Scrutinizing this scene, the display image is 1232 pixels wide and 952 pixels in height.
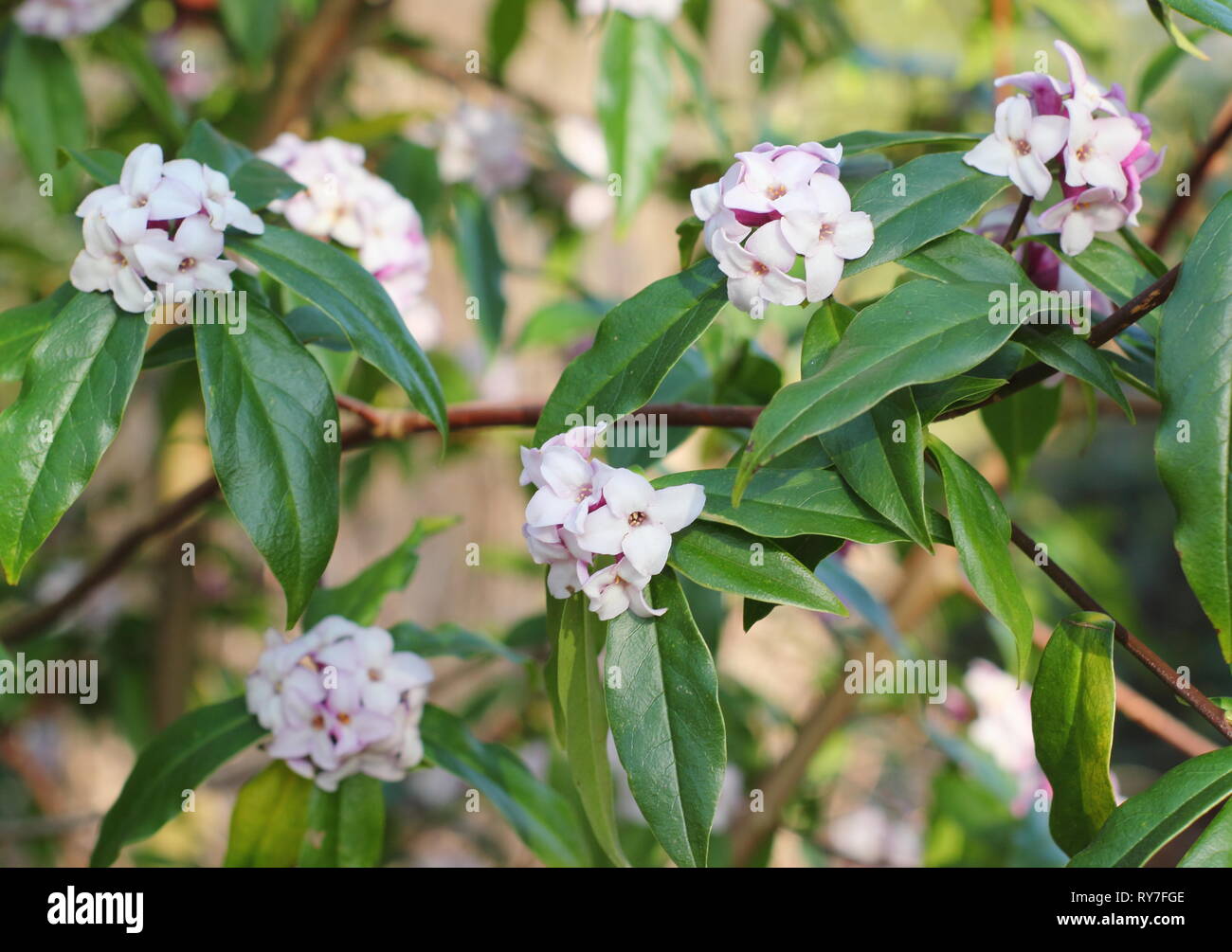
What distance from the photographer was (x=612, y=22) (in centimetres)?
116

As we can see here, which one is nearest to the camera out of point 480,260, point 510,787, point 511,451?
point 510,787

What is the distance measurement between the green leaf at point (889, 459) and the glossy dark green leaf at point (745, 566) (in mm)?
46

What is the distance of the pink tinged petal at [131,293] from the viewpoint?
607 millimetres

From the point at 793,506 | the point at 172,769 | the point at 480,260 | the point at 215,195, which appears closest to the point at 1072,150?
the point at 793,506

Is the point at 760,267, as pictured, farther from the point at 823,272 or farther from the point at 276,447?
the point at 276,447

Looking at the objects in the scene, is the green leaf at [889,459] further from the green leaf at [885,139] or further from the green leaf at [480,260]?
the green leaf at [480,260]

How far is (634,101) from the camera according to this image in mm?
1153

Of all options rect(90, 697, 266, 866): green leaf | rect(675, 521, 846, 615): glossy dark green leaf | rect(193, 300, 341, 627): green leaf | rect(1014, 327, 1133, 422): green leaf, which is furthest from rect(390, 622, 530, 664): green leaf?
rect(1014, 327, 1133, 422): green leaf

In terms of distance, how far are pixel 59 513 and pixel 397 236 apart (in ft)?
1.20

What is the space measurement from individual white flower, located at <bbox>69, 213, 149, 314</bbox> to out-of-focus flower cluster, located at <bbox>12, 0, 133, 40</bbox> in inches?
25.5

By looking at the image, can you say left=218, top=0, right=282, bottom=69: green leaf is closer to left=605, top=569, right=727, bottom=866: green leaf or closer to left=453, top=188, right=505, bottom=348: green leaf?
left=453, top=188, right=505, bottom=348: green leaf

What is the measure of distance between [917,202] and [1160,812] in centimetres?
31

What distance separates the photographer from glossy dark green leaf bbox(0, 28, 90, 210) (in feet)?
3.67
